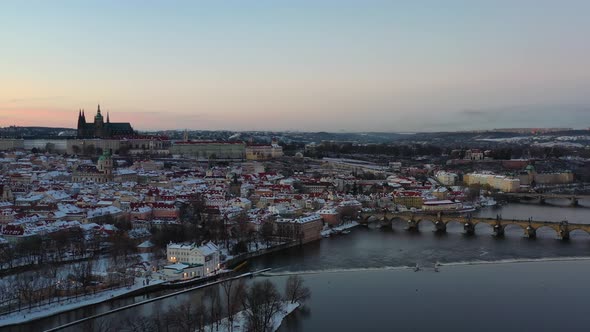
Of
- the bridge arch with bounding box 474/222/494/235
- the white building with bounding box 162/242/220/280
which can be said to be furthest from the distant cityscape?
the bridge arch with bounding box 474/222/494/235

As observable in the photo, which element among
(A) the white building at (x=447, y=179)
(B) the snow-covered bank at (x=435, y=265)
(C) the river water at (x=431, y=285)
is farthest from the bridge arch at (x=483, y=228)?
(A) the white building at (x=447, y=179)

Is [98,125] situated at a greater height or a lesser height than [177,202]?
greater

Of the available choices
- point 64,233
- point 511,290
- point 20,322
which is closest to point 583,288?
point 511,290

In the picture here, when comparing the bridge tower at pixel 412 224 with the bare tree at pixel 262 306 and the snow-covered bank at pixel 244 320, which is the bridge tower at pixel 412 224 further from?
the bare tree at pixel 262 306

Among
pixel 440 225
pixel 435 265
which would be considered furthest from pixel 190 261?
pixel 440 225

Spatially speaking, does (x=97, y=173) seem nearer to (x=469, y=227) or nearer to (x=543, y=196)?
(x=469, y=227)

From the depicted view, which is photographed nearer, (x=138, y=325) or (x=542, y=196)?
(x=138, y=325)

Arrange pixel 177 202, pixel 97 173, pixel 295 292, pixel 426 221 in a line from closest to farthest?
1. pixel 295 292
2. pixel 177 202
3. pixel 426 221
4. pixel 97 173
